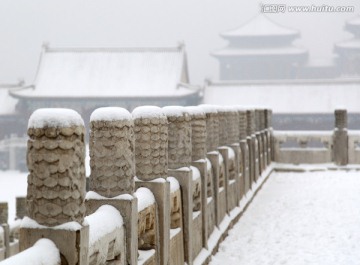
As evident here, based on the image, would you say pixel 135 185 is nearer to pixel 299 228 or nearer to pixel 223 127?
pixel 299 228

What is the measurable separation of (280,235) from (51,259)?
5.59 metres

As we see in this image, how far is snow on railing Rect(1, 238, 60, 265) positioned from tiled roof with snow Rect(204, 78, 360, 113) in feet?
100

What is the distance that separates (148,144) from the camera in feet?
16.9

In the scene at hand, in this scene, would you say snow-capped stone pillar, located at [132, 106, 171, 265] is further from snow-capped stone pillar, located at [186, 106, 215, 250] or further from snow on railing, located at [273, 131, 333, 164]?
snow on railing, located at [273, 131, 333, 164]

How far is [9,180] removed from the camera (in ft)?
104

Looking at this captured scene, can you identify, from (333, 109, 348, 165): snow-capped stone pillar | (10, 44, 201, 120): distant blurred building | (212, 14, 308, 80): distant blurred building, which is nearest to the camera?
(333, 109, 348, 165): snow-capped stone pillar

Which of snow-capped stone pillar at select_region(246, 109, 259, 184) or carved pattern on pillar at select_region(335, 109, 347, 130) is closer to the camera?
snow-capped stone pillar at select_region(246, 109, 259, 184)

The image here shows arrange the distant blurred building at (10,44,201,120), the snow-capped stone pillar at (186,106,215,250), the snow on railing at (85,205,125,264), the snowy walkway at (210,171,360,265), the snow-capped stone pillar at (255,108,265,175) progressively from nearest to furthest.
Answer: the snow on railing at (85,205,125,264)
the snow-capped stone pillar at (186,106,215,250)
the snowy walkway at (210,171,360,265)
the snow-capped stone pillar at (255,108,265,175)
the distant blurred building at (10,44,201,120)

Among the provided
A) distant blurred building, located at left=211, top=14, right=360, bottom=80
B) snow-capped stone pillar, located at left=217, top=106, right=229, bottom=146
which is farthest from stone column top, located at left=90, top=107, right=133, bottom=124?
distant blurred building, located at left=211, top=14, right=360, bottom=80

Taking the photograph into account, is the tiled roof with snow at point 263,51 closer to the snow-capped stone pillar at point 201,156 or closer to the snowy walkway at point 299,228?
the snowy walkway at point 299,228

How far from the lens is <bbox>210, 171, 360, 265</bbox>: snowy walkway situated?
719 centimetres

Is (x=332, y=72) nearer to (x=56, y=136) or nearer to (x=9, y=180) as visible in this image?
(x=9, y=180)

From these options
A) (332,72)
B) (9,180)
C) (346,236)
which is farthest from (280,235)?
(332,72)

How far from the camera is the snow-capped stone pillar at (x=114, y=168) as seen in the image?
13.8 ft
